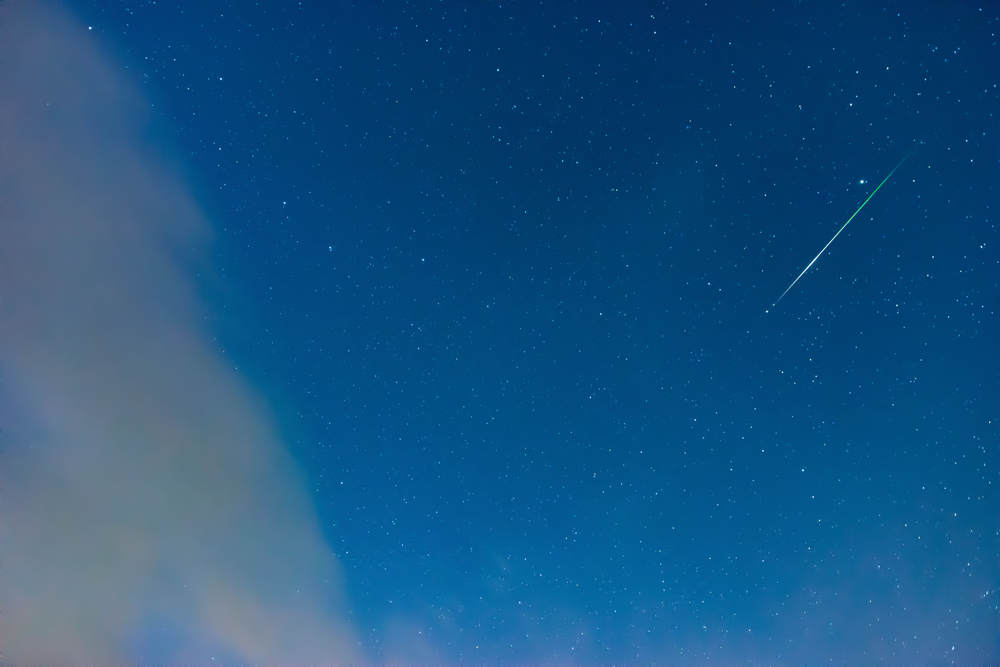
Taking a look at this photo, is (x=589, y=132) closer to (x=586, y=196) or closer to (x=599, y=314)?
(x=586, y=196)

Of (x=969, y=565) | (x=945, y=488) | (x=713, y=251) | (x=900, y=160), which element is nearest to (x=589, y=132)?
(x=713, y=251)

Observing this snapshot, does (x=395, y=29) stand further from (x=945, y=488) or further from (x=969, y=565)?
(x=969, y=565)

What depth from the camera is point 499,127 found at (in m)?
1.71

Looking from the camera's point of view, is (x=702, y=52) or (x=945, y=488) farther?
(x=945, y=488)

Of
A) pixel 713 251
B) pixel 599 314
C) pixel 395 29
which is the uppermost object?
pixel 395 29

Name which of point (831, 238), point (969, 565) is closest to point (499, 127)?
point (831, 238)

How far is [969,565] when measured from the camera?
5.90ft

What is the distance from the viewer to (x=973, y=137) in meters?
1.69

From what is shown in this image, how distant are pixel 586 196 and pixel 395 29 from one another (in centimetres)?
78

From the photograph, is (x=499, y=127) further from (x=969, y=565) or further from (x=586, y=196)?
(x=969, y=565)

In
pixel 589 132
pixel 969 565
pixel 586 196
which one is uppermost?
pixel 589 132

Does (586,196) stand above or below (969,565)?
above

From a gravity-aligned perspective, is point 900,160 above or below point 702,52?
below

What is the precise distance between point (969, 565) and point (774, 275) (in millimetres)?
1165
